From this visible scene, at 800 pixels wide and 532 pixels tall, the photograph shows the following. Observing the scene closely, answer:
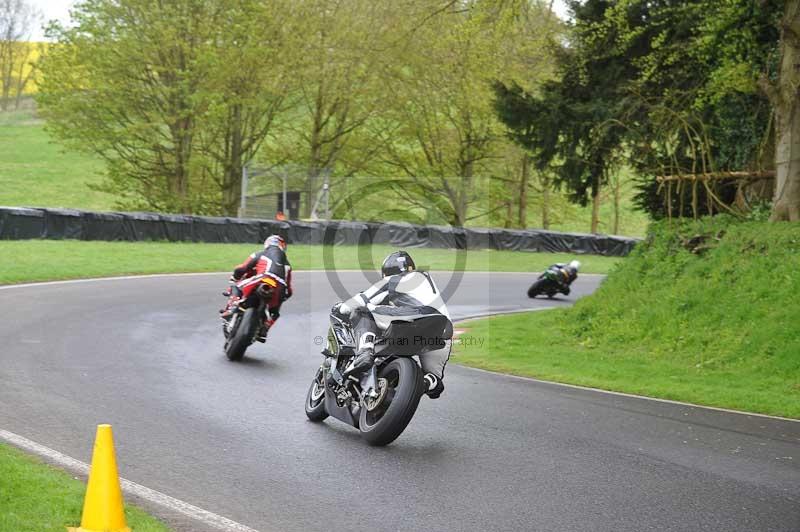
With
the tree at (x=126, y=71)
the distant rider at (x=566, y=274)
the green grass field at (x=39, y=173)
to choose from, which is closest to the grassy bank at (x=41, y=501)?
the distant rider at (x=566, y=274)

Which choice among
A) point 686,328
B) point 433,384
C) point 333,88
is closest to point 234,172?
point 333,88

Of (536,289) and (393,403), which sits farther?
(536,289)

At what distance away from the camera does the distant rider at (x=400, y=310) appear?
311 inches

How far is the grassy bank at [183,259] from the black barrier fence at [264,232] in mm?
509

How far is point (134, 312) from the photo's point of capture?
16609 mm

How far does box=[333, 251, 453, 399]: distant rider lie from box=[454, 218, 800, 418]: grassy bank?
4446 mm

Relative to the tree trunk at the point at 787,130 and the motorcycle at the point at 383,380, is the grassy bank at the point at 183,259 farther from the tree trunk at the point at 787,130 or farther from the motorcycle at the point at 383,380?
the motorcycle at the point at 383,380

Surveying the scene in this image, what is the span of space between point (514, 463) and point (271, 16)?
123 ft

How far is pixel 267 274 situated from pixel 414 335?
4.78 meters

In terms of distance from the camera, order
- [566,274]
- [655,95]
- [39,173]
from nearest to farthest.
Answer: [655,95] → [566,274] → [39,173]

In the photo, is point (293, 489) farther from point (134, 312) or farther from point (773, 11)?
point (773, 11)

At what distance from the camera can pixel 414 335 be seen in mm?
7812

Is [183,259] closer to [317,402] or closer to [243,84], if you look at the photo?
[243,84]

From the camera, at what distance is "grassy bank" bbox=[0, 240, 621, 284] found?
74.6ft
